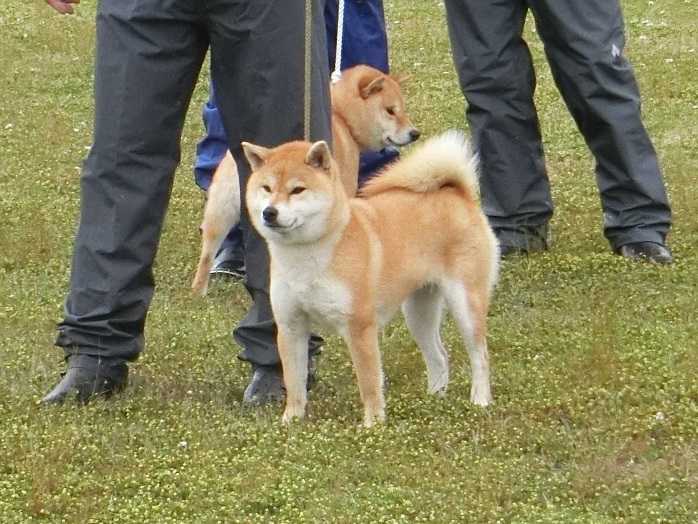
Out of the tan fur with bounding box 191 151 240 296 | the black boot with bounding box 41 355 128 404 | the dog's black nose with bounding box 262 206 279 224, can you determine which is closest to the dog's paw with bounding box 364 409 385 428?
the dog's black nose with bounding box 262 206 279 224

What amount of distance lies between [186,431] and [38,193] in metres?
3.83

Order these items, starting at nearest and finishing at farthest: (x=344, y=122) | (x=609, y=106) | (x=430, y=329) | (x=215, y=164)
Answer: (x=430, y=329) → (x=609, y=106) → (x=215, y=164) → (x=344, y=122)

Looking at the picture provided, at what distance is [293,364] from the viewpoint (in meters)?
4.61

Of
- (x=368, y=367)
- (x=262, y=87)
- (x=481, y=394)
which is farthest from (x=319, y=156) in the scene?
(x=481, y=394)

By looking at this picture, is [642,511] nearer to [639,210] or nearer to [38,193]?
[639,210]

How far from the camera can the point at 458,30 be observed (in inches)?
265

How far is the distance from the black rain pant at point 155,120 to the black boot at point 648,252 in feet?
6.72

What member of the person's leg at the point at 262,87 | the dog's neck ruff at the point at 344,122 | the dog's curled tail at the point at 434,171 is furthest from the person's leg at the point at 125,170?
the dog's neck ruff at the point at 344,122

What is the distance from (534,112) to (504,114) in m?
0.18

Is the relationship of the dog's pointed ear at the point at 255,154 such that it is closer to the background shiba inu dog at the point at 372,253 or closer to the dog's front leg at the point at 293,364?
the background shiba inu dog at the point at 372,253

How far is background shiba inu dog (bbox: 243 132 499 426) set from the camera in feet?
14.6

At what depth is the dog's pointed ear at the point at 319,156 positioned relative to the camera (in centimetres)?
442

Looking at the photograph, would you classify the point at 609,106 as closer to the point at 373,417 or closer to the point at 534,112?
the point at 534,112

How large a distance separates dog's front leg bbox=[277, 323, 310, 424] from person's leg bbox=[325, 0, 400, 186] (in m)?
2.70
